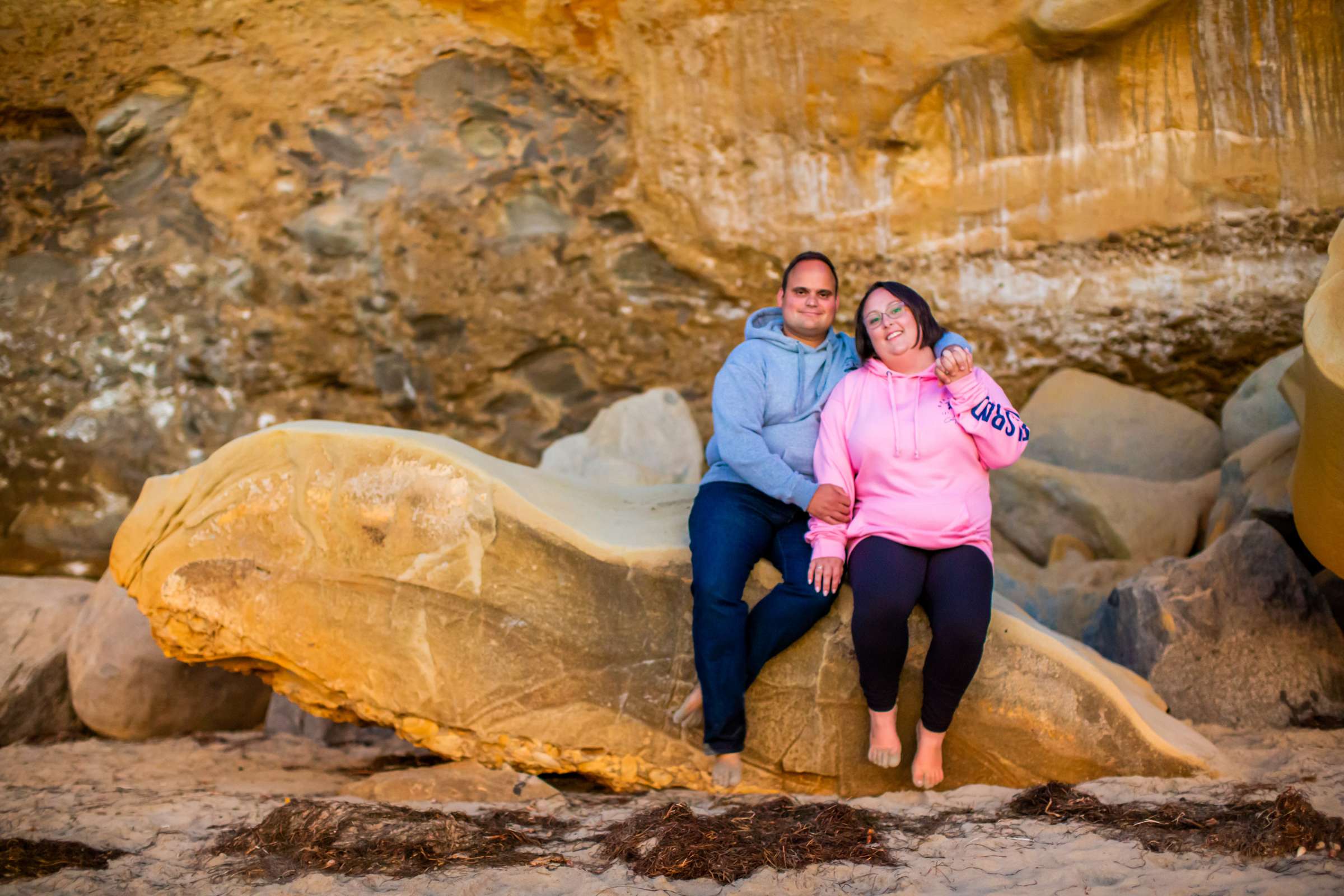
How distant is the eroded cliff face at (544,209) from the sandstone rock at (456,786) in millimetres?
2895

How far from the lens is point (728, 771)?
3141 millimetres

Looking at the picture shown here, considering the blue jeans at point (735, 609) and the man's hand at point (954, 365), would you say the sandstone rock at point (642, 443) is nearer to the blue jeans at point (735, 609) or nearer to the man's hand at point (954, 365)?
the blue jeans at point (735, 609)

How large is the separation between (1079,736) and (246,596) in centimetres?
250

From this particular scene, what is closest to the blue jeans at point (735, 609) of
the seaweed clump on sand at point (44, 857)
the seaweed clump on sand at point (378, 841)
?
the seaweed clump on sand at point (378, 841)

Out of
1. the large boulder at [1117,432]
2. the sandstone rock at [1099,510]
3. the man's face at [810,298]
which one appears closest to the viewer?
the man's face at [810,298]

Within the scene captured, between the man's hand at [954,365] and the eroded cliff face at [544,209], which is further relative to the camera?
the eroded cliff face at [544,209]

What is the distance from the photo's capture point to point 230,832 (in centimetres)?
289

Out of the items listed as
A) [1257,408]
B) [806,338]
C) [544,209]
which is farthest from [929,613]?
[544,209]

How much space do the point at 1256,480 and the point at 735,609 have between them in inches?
94.0

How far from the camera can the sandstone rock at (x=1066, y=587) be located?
173 inches

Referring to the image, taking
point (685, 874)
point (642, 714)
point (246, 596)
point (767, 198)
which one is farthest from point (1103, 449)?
point (246, 596)

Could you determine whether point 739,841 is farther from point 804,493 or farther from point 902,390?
point 902,390

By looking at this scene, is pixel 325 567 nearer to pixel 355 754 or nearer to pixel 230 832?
pixel 230 832

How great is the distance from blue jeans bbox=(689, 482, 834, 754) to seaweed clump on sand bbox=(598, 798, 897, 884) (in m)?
0.28
